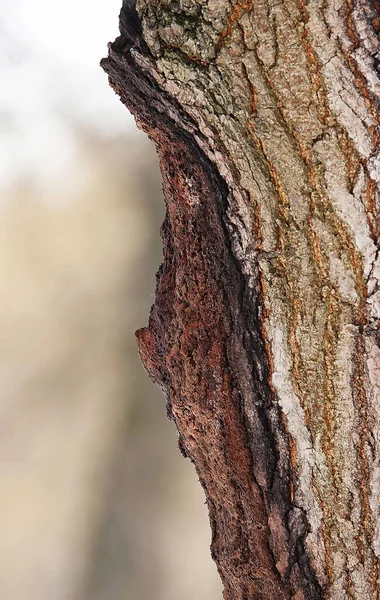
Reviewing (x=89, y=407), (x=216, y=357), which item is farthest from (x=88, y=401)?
(x=216, y=357)

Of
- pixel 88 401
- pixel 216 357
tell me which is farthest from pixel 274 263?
pixel 88 401

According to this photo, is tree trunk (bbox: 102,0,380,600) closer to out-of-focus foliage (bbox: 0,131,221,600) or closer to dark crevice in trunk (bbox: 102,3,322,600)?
dark crevice in trunk (bbox: 102,3,322,600)

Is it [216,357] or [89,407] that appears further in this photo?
[89,407]

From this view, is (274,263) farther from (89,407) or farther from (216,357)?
(89,407)

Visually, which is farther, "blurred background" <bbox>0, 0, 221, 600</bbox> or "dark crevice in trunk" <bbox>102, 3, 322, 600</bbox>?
"blurred background" <bbox>0, 0, 221, 600</bbox>

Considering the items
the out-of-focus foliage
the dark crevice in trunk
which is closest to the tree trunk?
the dark crevice in trunk

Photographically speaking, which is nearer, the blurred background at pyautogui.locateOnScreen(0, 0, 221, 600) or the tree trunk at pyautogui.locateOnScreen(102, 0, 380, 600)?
the tree trunk at pyautogui.locateOnScreen(102, 0, 380, 600)

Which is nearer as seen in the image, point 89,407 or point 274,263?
point 274,263

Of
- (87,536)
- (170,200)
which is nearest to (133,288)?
(87,536)
